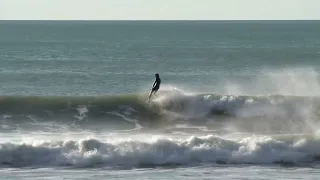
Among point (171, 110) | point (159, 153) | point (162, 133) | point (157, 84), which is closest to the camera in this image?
point (159, 153)

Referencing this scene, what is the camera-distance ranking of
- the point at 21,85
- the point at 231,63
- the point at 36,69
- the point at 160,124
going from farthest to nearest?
1. the point at 231,63
2. the point at 36,69
3. the point at 21,85
4. the point at 160,124

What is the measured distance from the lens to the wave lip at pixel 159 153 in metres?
23.3

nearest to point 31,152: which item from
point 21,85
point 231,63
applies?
point 21,85

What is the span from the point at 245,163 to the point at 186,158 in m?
1.62

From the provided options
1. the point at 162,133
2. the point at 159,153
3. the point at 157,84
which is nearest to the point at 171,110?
the point at 157,84

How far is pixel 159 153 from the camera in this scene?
2375cm

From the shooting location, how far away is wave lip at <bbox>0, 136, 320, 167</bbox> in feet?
76.5

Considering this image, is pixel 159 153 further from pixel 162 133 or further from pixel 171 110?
pixel 171 110

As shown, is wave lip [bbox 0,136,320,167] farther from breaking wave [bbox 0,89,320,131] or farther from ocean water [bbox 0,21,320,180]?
breaking wave [bbox 0,89,320,131]

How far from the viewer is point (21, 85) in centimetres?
4825

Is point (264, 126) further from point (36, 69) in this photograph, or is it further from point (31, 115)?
point (36, 69)

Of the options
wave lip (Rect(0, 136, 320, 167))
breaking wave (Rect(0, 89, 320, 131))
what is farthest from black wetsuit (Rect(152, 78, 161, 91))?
wave lip (Rect(0, 136, 320, 167))

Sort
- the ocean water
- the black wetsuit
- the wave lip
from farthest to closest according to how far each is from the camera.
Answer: the black wetsuit < the wave lip < the ocean water

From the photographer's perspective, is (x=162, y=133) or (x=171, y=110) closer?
(x=162, y=133)
